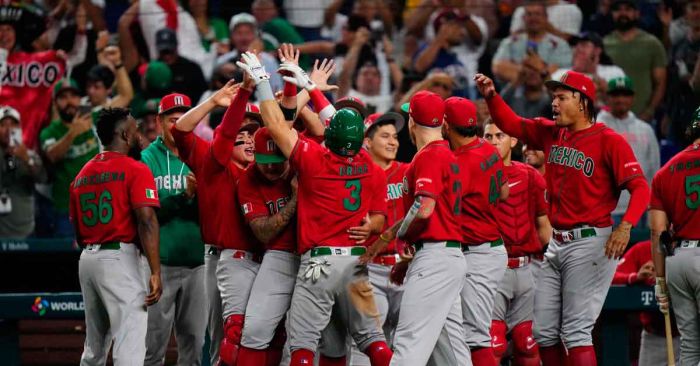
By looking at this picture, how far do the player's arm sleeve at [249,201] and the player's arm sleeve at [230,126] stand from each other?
196 millimetres

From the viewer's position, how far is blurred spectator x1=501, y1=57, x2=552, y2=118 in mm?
10750

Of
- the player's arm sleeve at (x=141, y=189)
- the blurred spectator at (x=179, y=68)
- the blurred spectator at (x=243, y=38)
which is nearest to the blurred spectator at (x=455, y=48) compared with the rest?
the blurred spectator at (x=243, y=38)

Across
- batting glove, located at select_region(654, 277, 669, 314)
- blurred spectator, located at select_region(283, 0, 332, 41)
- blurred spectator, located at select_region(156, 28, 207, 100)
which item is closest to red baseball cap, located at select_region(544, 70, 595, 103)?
batting glove, located at select_region(654, 277, 669, 314)

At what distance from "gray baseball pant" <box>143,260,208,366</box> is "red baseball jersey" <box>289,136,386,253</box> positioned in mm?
1406

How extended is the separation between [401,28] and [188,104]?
4783mm

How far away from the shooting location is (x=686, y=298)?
24.0 ft

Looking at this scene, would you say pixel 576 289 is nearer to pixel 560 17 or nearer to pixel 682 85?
pixel 682 85

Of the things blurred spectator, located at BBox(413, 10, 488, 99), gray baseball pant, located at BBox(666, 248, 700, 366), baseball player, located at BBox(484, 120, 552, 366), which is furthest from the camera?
blurred spectator, located at BBox(413, 10, 488, 99)

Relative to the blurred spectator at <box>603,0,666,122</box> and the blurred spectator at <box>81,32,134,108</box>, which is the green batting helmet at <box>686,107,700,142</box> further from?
the blurred spectator at <box>81,32,134,108</box>

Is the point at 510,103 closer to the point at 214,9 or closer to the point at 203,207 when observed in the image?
the point at 214,9

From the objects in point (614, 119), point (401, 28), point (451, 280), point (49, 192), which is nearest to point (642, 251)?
point (614, 119)

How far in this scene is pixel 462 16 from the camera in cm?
1191

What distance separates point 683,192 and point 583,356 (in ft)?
3.74

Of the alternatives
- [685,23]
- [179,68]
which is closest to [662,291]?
[685,23]
